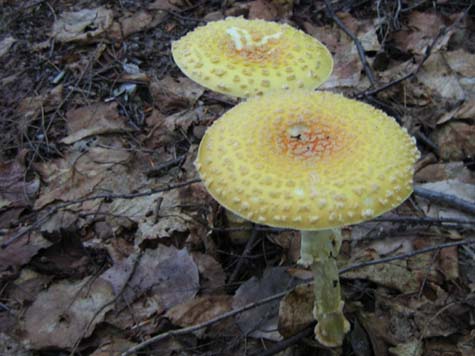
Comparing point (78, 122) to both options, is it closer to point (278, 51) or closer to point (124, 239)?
point (124, 239)

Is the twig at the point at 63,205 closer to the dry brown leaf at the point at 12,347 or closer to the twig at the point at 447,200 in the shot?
the dry brown leaf at the point at 12,347

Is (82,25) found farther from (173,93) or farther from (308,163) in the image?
(308,163)

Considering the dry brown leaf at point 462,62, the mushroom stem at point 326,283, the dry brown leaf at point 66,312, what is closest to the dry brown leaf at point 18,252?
the dry brown leaf at point 66,312

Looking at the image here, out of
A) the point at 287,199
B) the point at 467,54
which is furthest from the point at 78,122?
the point at 467,54

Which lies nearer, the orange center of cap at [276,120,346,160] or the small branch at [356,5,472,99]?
the orange center of cap at [276,120,346,160]

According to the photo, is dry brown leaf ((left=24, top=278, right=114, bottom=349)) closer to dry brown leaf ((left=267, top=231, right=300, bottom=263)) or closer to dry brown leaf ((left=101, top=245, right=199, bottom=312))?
dry brown leaf ((left=101, top=245, right=199, bottom=312))

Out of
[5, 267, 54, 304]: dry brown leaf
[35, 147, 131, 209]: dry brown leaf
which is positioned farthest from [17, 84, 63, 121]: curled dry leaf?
[5, 267, 54, 304]: dry brown leaf
